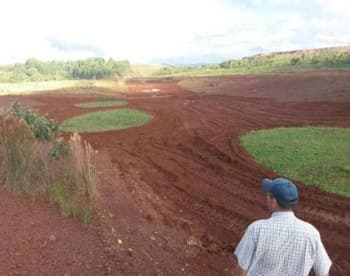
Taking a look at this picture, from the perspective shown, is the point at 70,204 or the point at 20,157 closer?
the point at 70,204

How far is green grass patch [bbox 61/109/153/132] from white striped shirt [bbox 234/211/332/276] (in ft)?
50.2

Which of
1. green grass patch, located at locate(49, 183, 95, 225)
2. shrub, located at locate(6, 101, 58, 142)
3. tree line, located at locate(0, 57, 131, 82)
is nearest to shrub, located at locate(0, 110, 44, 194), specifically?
green grass patch, located at locate(49, 183, 95, 225)

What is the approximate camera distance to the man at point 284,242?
269cm

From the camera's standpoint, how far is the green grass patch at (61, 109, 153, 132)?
18281 mm

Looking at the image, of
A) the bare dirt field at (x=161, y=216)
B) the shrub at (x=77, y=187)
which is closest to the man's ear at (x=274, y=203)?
the bare dirt field at (x=161, y=216)

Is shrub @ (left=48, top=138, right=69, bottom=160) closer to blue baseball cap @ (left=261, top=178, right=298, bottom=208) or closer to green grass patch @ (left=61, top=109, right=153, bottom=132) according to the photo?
blue baseball cap @ (left=261, top=178, right=298, bottom=208)

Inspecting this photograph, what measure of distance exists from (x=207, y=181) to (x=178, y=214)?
7.22 feet

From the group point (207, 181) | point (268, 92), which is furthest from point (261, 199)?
point (268, 92)

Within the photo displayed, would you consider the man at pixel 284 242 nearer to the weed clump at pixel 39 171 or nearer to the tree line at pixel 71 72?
the weed clump at pixel 39 171

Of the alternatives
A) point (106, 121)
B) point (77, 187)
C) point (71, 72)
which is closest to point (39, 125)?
point (77, 187)

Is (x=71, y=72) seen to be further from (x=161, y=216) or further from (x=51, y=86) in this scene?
(x=161, y=216)

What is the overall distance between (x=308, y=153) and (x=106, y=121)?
35.0 feet

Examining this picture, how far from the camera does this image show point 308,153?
11.5 meters

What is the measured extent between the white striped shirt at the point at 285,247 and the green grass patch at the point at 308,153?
624 cm
